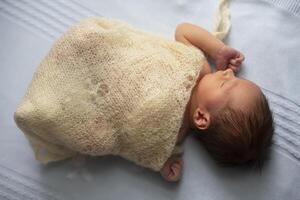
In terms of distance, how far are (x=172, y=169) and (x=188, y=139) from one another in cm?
8

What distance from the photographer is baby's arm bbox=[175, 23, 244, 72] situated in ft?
3.55

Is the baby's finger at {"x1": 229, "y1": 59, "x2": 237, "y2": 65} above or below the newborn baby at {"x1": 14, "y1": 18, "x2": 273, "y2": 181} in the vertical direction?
above

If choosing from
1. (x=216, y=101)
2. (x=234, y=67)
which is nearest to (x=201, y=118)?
(x=216, y=101)

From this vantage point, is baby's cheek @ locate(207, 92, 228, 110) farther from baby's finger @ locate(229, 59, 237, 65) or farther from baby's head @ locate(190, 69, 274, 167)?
baby's finger @ locate(229, 59, 237, 65)

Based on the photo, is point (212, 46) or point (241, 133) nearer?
point (241, 133)

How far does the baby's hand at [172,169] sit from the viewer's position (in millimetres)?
1067

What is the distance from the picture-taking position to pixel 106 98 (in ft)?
3.34

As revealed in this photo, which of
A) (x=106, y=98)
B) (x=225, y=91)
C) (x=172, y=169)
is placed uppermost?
(x=225, y=91)

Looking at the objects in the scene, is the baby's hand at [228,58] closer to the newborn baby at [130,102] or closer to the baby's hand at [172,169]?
the newborn baby at [130,102]

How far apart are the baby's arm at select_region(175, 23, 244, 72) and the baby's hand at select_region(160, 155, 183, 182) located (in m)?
0.23

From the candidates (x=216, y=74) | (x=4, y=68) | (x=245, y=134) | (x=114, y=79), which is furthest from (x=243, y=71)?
(x=4, y=68)

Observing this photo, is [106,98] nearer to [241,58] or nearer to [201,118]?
[201,118]

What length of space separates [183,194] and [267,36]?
423 millimetres

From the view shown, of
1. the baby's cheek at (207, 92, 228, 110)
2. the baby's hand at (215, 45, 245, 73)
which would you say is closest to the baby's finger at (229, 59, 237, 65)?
the baby's hand at (215, 45, 245, 73)
